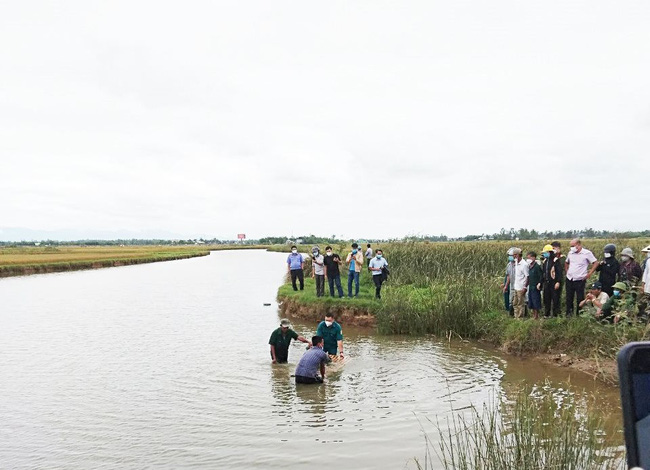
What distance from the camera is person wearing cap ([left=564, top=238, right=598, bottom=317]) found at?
13398mm

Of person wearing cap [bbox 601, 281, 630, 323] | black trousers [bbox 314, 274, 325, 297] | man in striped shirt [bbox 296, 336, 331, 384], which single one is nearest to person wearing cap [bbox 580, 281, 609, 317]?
person wearing cap [bbox 601, 281, 630, 323]

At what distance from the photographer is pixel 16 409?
10.6 metres

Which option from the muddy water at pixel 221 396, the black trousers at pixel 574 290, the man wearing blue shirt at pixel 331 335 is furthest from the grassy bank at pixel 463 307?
the man wearing blue shirt at pixel 331 335

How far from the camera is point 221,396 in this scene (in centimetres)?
1127

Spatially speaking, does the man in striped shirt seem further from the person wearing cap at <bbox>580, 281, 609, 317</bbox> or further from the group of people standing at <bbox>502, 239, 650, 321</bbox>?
the person wearing cap at <bbox>580, 281, 609, 317</bbox>

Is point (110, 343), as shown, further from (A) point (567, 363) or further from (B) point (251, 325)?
(A) point (567, 363)

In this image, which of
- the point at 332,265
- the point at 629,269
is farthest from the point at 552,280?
the point at 332,265

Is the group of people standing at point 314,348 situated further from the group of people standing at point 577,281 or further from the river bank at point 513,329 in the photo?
the group of people standing at point 577,281

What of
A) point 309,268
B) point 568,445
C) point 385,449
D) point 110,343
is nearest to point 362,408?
point 385,449

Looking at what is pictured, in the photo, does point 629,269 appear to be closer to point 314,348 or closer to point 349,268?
point 314,348

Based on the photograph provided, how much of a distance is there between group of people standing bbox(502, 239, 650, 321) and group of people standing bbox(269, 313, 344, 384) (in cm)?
551

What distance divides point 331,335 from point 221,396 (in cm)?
322

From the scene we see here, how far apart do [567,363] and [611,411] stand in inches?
144

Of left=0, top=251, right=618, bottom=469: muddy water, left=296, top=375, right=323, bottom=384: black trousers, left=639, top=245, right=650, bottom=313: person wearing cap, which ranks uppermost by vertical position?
left=639, top=245, right=650, bottom=313: person wearing cap
